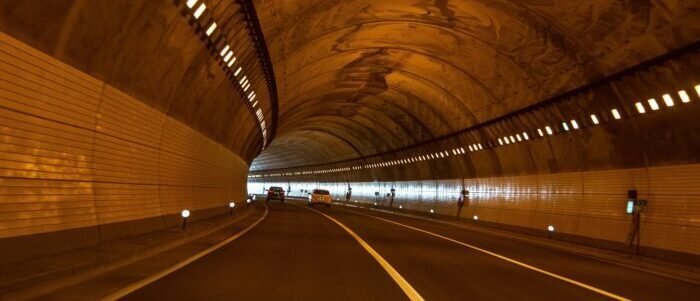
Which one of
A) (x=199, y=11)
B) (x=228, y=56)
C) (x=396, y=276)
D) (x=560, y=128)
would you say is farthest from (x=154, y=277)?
(x=560, y=128)

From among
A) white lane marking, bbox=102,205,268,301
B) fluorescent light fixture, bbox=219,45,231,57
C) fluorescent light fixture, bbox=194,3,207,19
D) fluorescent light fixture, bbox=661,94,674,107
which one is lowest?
white lane marking, bbox=102,205,268,301

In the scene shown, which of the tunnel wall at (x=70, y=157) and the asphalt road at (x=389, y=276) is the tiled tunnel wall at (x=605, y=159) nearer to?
the asphalt road at (x=389, y=276)

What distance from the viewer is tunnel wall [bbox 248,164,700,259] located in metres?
19.7

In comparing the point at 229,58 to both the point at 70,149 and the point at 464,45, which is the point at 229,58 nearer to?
the point at 70,149

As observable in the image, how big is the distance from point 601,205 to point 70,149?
1899cm

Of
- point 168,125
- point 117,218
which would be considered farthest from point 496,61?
point 117,218

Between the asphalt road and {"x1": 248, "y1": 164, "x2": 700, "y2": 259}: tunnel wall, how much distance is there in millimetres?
2650

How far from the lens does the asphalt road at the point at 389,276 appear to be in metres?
9.92

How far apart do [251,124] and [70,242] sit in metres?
25.2

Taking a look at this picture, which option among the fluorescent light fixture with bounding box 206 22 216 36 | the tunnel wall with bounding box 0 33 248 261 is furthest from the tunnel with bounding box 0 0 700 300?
the fluorescent light fixture with bounding box 206 22 216 36

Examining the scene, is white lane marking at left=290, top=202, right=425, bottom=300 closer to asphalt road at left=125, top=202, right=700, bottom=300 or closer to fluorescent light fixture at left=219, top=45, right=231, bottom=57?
asphalt road at left=125, top=202, right=700, bottom=300

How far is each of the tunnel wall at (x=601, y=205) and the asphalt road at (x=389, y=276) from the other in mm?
2650

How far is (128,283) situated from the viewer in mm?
9945

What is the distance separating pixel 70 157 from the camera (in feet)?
38.9
